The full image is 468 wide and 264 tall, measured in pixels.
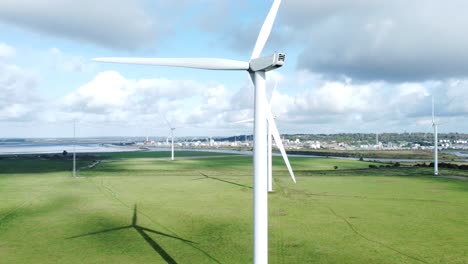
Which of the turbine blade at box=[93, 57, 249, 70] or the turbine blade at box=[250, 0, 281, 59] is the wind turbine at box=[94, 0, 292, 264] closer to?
the turbine blade at box=[93, 57, 249, 70]

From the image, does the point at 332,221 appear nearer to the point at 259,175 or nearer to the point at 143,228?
the point at 143,228

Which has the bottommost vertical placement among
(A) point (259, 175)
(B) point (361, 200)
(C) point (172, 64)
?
(B) point (361, 200)

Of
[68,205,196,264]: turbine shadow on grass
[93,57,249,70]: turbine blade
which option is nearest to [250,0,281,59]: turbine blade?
[93,57,249,70]: turbine blade

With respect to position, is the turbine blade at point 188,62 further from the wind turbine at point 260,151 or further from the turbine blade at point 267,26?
the turbine blade at point 267,26

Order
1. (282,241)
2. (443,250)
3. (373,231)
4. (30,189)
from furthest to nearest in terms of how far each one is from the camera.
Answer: (30,189) → (373,231) → (282,241) → (443,250)

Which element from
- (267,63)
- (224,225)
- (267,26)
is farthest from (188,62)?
(224,225)

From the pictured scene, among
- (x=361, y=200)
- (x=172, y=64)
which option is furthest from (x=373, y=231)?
(x=172, y=64)
